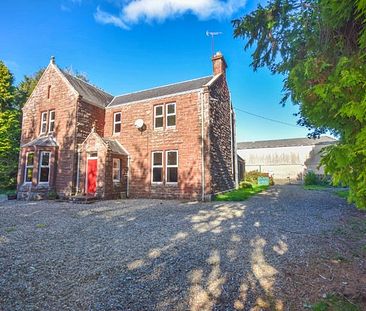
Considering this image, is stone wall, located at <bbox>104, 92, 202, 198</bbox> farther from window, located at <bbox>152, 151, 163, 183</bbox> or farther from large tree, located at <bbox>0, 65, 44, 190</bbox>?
large tree, located at <bbox>0, 65, 44, 190</bbox>

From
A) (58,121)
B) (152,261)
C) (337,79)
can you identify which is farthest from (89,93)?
(337,79)

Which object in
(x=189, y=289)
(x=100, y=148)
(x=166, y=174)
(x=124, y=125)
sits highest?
(x=124, y=125)

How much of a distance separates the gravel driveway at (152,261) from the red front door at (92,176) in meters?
7.22

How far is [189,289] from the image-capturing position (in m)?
3.74

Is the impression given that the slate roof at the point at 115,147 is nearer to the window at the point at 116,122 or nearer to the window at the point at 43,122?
the window at the point at 116,122

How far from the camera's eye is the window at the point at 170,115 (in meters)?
16.7

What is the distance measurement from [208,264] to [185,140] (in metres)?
11.6

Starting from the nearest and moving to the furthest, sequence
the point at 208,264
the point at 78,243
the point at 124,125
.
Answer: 1. the point at 208,264
2. the point at 78,243
3. the point at 124,125

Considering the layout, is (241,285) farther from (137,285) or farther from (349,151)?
(349,151)

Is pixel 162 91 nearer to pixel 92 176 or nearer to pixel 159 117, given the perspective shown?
pixel 159 117

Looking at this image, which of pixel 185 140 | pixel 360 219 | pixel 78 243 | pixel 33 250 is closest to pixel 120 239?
pixel 78 243

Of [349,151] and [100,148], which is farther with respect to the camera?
[100,148]

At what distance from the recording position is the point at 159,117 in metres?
17.2

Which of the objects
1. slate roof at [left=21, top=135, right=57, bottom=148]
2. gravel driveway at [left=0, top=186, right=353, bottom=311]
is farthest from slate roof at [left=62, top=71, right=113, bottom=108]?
gravel driveway at [left=0, top=186, right=353, bottom=311]
